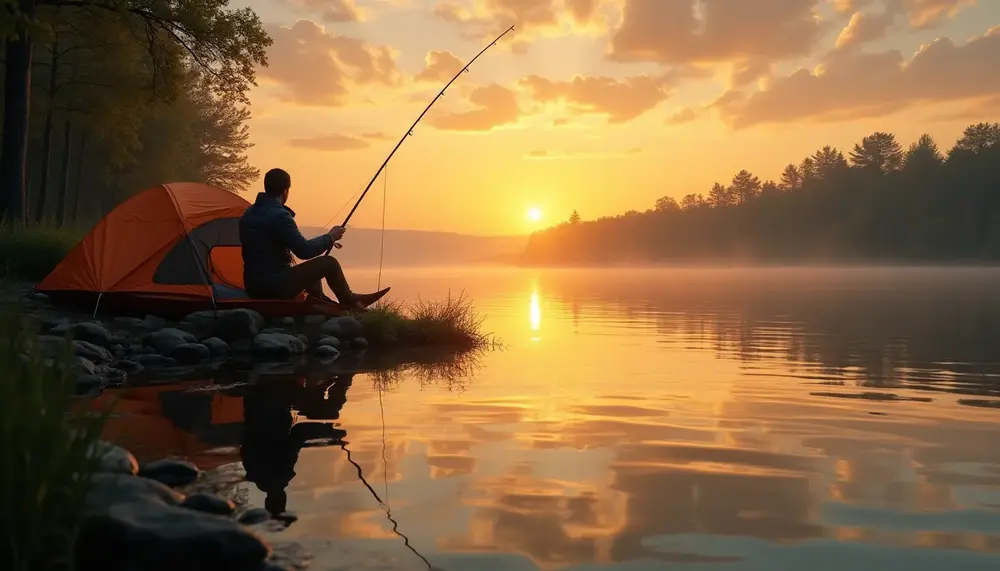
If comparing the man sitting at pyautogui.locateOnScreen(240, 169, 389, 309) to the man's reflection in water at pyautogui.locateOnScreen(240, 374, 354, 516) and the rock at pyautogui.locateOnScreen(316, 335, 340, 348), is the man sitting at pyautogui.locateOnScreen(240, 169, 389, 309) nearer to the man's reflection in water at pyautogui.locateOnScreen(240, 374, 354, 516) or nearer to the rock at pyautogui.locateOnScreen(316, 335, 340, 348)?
the rock at pyautogui.locateOnScreen(316, 335, 340, 348)

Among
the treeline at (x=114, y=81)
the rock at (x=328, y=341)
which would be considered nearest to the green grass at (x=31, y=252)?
the treeline at (x=114, y=81)

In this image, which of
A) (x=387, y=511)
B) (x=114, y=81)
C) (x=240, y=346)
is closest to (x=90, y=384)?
(x=240, y=346)

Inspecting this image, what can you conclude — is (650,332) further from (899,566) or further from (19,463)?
(19,463)

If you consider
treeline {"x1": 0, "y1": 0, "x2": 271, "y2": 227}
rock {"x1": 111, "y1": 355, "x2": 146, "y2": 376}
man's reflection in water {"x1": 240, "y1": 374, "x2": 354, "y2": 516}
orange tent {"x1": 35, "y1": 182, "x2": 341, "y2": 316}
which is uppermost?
treeline {"x1": 0, "y1": 0, "x2": 271, "y2": 227}

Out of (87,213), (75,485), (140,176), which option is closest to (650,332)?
(75,485)

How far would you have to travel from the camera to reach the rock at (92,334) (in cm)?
1135

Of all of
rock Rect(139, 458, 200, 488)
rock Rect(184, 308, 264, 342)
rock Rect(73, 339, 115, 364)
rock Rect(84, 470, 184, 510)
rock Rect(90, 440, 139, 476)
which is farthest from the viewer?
rock Rect(184, 308, 264, 342)

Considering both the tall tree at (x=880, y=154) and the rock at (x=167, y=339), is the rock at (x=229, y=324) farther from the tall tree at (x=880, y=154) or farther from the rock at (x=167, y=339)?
the tall tree at (x=880, y=154)

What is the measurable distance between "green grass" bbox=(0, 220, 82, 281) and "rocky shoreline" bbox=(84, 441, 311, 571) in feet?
43.1

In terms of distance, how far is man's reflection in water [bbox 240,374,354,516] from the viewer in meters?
5.32

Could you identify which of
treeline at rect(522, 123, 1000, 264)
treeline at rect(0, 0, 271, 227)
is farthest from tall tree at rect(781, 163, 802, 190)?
treeline at rect(0, 0, 271, 227)

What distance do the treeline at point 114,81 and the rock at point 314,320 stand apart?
18.7 feet

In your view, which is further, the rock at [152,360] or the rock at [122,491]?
the rock at [152,360]

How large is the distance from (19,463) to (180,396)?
18.2 ft
